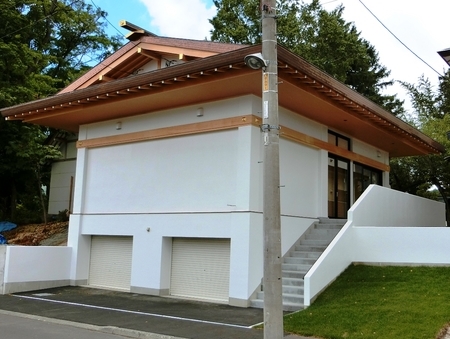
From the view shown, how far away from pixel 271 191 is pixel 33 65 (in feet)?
60.7

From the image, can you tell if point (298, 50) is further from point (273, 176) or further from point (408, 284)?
point (273, 176)

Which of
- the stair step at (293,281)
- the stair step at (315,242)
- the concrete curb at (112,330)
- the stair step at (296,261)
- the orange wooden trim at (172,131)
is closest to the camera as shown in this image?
the concrete curb at (112,330)

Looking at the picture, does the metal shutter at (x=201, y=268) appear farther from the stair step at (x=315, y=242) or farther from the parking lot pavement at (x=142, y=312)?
the stair step at (x=315, y=242)

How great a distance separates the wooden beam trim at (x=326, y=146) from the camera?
13527mm

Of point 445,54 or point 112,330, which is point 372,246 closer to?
point 445,54

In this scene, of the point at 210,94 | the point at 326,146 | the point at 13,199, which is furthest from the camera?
the point at 13,199

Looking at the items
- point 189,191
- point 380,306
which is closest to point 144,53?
point 189,191

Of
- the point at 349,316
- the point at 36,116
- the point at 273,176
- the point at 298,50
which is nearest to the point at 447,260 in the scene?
the point at 349,316

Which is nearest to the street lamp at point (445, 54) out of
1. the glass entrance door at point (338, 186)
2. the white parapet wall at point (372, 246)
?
the white parapet wall at point (372, 246)

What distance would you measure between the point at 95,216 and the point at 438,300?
407 inches

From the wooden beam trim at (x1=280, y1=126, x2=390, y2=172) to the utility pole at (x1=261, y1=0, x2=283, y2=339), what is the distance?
5.98 m

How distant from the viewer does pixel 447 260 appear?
11289 millimetres

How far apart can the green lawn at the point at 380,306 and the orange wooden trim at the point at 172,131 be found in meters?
4.57

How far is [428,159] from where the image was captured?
73.9 feet
